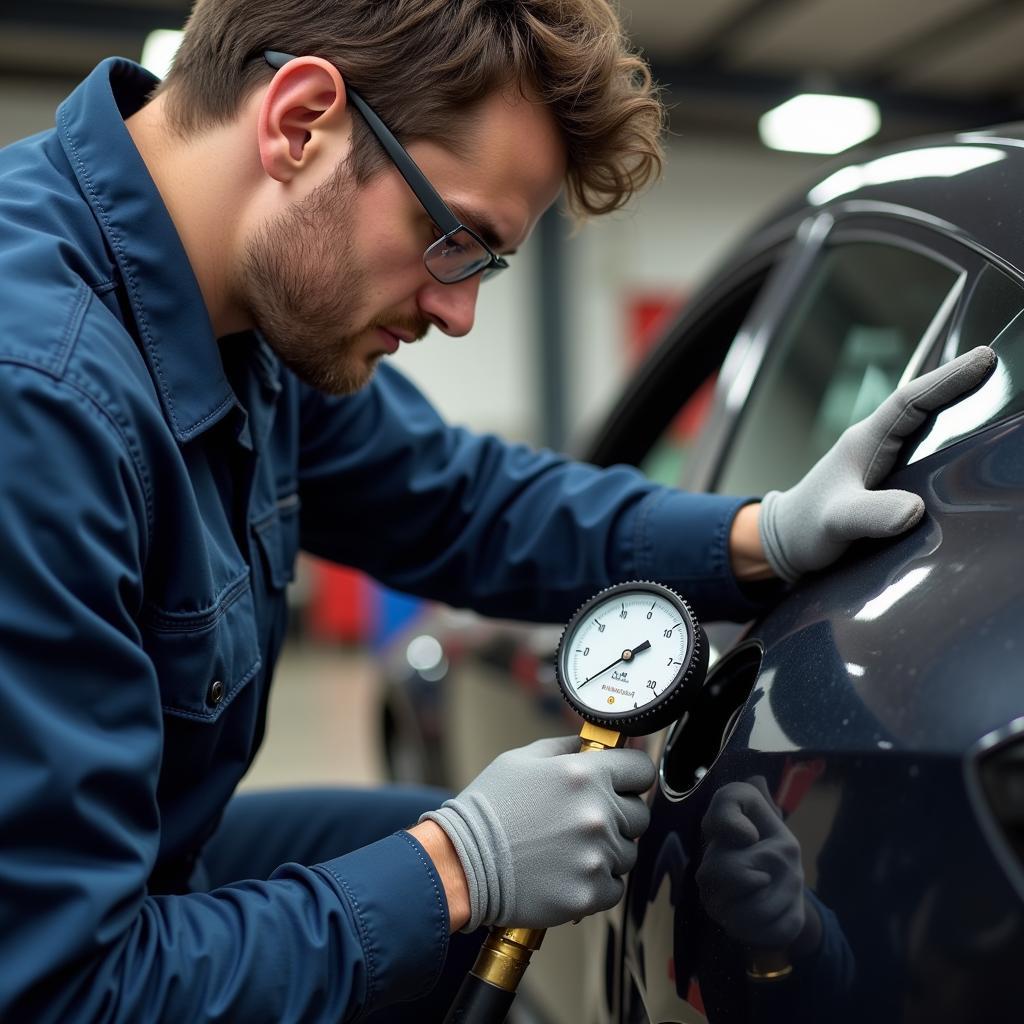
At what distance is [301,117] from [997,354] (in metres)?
0.74

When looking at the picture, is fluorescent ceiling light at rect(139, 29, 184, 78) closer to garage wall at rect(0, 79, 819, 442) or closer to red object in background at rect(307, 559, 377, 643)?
garage wall at rect(0, 79, 819, 442)

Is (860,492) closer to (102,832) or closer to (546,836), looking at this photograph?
(546,836)

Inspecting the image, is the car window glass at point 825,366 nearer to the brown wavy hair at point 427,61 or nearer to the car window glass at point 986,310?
the car window glass at point 986,310

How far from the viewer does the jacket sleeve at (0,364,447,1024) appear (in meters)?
0.89

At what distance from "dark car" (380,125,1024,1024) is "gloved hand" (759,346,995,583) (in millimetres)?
20

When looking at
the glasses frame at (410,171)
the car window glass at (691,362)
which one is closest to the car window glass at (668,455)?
the car window glass at (691,362)

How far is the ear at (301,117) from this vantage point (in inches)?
48.6

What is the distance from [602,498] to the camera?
1.61m

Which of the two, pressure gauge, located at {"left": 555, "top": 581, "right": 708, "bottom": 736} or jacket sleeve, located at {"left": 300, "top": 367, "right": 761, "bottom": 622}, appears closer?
pressure gauge, located at {"left": 555, "top": 581, "right": 708, "bottom": 736}

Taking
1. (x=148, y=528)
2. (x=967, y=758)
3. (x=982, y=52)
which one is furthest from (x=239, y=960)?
(x=982, y=52)

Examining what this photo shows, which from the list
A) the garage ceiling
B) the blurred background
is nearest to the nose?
the blurred background

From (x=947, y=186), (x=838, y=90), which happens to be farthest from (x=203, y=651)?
(x=838, y=90)

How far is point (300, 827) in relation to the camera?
1.73 metres

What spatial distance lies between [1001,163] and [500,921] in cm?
90
